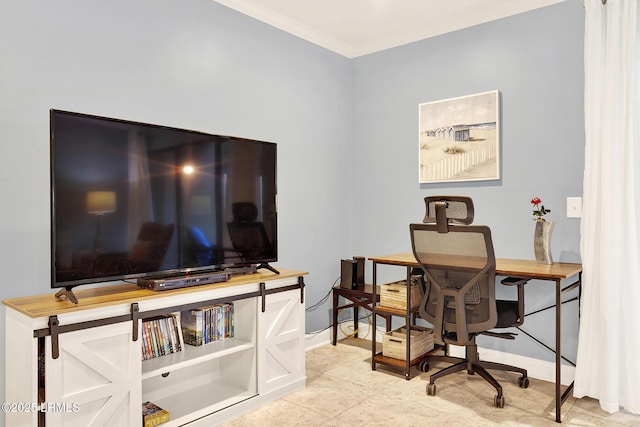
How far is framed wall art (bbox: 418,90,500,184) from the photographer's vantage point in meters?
3.30

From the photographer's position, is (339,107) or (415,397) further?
(339,107)

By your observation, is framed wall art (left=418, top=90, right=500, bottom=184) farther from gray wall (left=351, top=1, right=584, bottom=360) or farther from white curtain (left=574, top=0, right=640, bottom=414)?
white curtain (left=574, top=0, right=640, bottom=414)

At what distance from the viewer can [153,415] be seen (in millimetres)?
2199

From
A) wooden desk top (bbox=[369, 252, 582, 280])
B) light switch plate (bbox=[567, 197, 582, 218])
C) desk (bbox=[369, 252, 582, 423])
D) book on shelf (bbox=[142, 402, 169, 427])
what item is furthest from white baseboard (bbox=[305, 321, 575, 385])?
book on shelf (bbox=[142, 402, 169, 427])

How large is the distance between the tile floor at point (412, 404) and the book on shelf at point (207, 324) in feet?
1.58

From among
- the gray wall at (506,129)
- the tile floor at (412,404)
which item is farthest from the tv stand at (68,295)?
the gray wall at (506,129)

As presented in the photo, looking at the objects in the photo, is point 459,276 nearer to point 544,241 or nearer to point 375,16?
point 544,241

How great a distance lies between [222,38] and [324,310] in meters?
2.36

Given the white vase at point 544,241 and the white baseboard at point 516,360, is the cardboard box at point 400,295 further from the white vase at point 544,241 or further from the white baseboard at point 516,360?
the white vase at point 544,241

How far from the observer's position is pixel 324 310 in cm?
391

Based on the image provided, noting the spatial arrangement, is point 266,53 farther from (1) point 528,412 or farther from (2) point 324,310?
(1) point 528,412

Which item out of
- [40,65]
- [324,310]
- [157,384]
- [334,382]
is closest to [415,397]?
[334,382]

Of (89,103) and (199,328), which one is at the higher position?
(89,103)

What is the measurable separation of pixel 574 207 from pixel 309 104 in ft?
7.14
